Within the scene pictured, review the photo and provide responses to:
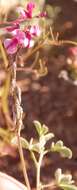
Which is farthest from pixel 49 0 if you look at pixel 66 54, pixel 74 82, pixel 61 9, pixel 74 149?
pixel 74 149

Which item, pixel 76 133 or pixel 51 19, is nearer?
pixel 76 133

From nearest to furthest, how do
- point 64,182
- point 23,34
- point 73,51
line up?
point 23,34 < point 64,182 < point 73,51

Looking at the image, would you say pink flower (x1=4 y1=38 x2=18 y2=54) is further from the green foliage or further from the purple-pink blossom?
the green foliage

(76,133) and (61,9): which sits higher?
(61,9)

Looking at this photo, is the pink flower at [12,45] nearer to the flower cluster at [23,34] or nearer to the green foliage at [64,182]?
the flower cluster at [23,34]

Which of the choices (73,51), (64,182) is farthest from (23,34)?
(73,51)

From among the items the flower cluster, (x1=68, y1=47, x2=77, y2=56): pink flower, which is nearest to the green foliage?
the flower cluster

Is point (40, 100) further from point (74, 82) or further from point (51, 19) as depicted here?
point (51, 19)

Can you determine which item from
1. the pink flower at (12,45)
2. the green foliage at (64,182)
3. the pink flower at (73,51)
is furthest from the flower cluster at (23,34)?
the pink flower at (73,51)

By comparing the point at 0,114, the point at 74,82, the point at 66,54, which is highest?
the point at 66,54

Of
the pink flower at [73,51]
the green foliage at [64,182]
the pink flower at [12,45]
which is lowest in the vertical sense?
the green foliage at [64,182]

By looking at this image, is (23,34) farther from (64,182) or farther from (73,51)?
(73,51)
